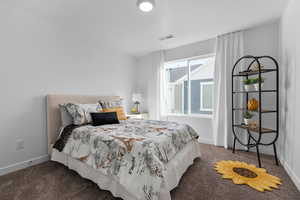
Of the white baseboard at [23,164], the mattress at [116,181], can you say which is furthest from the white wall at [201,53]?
the white baseboard at [23,164]

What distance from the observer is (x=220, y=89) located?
9.70ft

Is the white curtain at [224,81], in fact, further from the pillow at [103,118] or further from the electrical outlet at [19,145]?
the electrical outlet at [19,145]

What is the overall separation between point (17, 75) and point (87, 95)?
1164mm

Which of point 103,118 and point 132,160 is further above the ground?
point 103,118

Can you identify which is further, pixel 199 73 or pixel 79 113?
pixel 199 73

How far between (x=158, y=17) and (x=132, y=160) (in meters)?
2.28

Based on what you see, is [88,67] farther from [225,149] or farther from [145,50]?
[225,149]

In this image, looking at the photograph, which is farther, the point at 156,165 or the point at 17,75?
the point at 17,75

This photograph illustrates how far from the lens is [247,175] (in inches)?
72.9

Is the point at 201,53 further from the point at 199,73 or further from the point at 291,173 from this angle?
the point at 291,173

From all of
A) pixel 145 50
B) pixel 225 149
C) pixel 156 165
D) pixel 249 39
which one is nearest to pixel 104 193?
pixel 156 165

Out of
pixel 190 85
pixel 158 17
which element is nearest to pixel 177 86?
pixel 190 85

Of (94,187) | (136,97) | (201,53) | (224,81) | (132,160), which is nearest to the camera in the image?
(132,160)

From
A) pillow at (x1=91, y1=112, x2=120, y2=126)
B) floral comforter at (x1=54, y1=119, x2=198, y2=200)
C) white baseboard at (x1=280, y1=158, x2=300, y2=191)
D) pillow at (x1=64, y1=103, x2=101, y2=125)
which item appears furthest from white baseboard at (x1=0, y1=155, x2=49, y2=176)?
white baseboard at (x1=280, y1=158, x2=300, y2=191)
